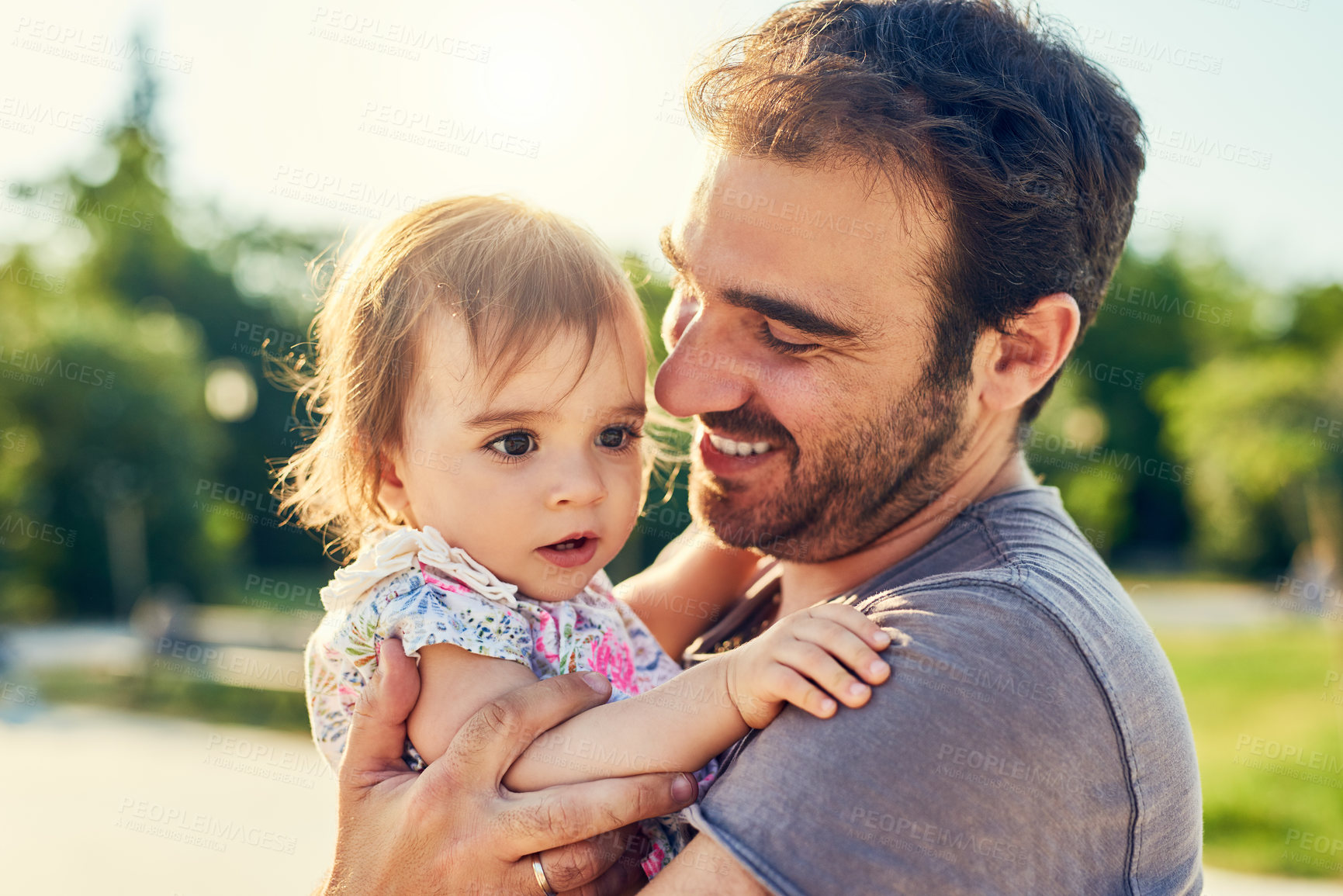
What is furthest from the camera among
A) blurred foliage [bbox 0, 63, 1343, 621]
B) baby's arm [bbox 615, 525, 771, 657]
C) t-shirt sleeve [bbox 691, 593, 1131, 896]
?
blurred foliage [bbox 0, 63, 1343, 621]

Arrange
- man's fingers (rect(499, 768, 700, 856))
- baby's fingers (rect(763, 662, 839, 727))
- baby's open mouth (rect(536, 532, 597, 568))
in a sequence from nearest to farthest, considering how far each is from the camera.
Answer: baby's fingers (rect(763, 662, 839, 727))
man's fingers (rect(499, 768, 700, 856))
baby's open mouth (rect(536, 532, 597, 568))

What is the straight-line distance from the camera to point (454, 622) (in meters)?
1.81

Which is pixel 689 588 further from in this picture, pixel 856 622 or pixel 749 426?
pixel 856 622

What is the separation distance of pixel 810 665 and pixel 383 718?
82cm

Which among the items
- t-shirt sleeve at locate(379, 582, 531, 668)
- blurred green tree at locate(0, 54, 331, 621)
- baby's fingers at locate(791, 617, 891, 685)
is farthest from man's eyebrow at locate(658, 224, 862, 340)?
blurred green tree at locate(0, 54, 331, 621)

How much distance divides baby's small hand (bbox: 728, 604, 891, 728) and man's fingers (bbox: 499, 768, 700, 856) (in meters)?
0.17

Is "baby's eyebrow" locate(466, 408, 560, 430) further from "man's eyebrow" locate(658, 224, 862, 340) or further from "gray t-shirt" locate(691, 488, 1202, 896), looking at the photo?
"gray t-shirt" locate(691, 488, 1202, 896)

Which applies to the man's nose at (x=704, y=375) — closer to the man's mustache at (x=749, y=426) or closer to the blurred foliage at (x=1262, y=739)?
the man's mustache at (x=749, y=426)

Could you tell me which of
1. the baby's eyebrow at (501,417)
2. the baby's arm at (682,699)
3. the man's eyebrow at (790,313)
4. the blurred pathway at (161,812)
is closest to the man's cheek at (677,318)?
the man's eyebrow at (790,313)

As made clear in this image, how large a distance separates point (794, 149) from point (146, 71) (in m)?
35.9

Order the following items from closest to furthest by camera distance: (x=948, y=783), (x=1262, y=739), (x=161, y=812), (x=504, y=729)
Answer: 1. (x=948, y=783)
2. (x=504, y=729)
3. (x=161, y=812)
4. (x=1262, y=739)

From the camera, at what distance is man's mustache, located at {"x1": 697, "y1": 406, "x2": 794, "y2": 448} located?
2.09 meters

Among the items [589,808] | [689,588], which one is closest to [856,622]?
[589,808]

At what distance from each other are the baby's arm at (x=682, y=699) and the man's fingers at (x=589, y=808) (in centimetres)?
3
